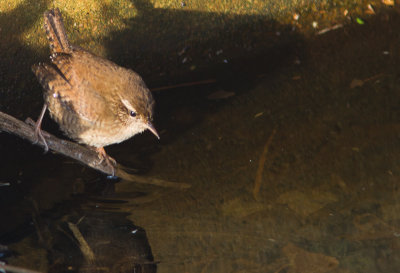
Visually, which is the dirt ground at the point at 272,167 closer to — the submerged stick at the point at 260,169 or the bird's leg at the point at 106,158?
the submerged stick at the point at 260,169

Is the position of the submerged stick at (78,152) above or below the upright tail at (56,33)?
below

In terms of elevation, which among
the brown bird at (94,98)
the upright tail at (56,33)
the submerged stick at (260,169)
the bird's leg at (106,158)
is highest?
the upright tail at (56,33)

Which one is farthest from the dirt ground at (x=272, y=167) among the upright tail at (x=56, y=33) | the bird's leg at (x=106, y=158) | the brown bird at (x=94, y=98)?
the upright tail at (x=56, y=33)

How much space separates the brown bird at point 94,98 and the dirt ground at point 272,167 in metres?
0.47

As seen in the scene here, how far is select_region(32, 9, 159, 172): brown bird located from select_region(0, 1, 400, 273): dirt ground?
0.47 metres

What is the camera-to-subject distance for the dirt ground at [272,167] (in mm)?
3857

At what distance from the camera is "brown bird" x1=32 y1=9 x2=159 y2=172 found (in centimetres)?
407

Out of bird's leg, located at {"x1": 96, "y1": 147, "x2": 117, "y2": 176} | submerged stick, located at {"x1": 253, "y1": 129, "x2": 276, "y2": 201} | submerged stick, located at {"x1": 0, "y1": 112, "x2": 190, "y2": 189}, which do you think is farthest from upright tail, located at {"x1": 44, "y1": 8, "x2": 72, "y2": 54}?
submerged stick, located at {"x1": 253, "y1": 129, "x2": 276, "y2": 201}

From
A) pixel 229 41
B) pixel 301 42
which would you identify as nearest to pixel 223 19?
pixel 229 41

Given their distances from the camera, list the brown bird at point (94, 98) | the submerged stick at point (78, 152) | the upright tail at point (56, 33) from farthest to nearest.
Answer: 1. the upright tail at point (56, 33)
2. the submerged stick at point (78, 152)
3. the brown bird at point (94, 98)

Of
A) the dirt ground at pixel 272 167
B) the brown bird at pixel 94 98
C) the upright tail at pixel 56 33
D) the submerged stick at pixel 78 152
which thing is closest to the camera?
the dirt ground at pixel 272 167

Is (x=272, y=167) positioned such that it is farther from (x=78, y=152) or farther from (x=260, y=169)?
(x=78, y=152)

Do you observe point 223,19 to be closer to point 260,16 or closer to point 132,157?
point 260,16

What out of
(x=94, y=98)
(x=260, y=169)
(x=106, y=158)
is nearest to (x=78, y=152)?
(x=106, y=158)
